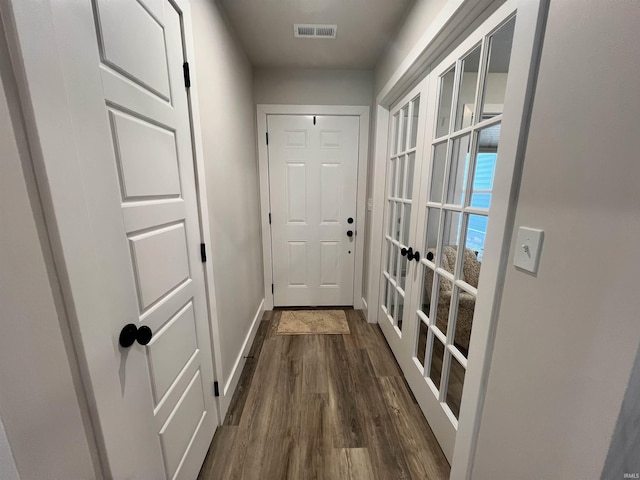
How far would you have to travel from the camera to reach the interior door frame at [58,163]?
426 millimetres

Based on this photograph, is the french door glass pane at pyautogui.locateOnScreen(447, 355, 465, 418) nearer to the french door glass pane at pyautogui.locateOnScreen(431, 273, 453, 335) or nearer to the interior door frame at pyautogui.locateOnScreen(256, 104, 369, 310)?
the french door glass pane at pyautogui.locateOnScreen(431, 273, 453, 335)

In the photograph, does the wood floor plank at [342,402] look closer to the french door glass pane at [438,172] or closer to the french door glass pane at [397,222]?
the french door glass pane at [397,222]

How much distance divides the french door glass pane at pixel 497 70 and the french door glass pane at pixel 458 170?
135 millimetres

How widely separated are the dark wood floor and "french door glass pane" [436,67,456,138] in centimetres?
168

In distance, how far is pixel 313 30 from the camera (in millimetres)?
1757

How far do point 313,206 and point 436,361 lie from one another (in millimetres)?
1751

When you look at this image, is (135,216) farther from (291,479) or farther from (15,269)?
(291,479)

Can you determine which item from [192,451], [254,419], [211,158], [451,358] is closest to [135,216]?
[211,158]

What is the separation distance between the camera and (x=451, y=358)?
1.23 m

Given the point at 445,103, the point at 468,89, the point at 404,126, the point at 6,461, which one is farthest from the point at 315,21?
the point at 6,461

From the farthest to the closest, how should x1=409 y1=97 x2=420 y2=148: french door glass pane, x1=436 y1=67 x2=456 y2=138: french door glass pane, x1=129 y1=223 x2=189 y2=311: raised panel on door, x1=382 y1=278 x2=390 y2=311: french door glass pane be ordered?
x1=382 y1=278 x2=390 y2=311: french door glass pane, x1=409 y1=97 x2=420 y2=148: french door glass pane, x1=436 y1=67 x2=456 y2=138: french door glass pane, x1=129 y1=223 x2=189 y2=311: raised panel on door

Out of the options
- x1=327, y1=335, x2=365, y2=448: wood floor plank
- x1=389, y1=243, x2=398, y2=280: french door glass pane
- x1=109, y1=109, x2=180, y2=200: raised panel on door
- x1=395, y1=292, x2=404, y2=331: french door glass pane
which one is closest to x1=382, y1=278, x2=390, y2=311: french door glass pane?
x1=389, y1=243, x2=398, y2=280: french door glass pane

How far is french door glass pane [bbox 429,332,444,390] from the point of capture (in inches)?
54.6

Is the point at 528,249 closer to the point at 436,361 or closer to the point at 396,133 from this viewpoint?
the point at 436,361
